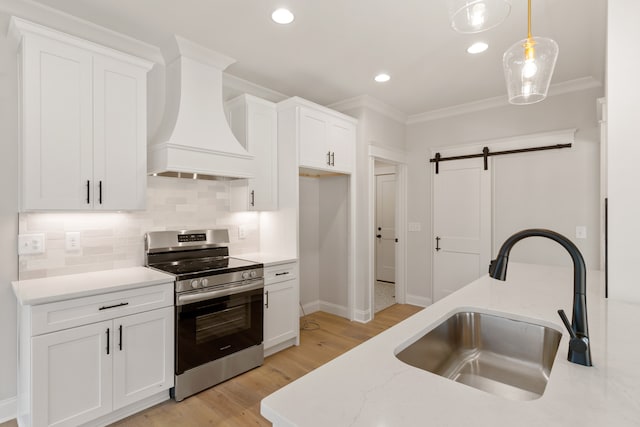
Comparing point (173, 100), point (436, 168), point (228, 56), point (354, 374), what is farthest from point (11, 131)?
point (436, 168)

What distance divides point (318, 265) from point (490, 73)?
295 cm

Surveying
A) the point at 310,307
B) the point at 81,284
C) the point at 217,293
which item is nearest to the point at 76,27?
the point at 81,284

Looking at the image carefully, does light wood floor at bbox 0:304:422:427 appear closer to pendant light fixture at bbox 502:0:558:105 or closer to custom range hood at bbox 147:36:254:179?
custom range hood at bbox 147:36:254:179

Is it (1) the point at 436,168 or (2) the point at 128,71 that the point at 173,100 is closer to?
(2) the point at 128,71

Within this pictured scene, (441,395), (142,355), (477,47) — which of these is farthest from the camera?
(477,47)

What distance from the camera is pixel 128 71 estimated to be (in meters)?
2.41

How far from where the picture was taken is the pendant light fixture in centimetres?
151

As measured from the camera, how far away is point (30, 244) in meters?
2.22

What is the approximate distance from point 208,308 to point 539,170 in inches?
149

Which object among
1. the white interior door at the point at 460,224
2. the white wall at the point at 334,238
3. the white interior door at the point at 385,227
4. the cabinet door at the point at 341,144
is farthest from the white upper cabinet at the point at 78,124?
the white interior door at the point at 385,227

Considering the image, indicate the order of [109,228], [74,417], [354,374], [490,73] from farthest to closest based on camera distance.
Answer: [490,73], [109,228], [74,417], [354,374]

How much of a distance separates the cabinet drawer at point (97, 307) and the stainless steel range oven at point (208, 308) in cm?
13

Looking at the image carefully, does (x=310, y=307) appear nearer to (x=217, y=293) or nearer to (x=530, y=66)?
(x=217, y=293)

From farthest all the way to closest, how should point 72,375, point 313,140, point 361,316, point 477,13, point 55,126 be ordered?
point 361,316 → point 313,140 → point 55,126 → point 72,375 → point 477,13
